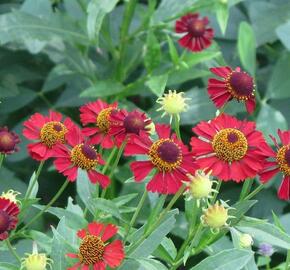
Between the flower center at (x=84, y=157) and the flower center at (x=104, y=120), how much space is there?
0.05m

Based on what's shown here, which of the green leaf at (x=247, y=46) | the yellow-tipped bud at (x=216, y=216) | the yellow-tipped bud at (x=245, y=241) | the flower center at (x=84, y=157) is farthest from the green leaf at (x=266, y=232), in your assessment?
the green leaf at (x=247, y=46)

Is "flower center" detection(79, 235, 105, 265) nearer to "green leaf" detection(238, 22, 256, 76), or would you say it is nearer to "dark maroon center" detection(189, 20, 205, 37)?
"dark maroon center" detection(189, 20, 205, 37)

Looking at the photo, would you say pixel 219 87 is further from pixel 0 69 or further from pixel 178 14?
pixel 0 69

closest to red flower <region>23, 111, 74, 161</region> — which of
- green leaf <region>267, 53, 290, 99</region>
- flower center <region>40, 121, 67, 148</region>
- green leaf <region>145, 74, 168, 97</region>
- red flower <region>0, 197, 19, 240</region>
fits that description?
flower center <region>40, 121, 67, 148</region>

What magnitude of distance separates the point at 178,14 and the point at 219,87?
694 millimetres

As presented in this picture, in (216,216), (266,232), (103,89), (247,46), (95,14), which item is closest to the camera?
(216,216)

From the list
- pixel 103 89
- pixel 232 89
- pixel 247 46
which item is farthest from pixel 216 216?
pixel 247 46

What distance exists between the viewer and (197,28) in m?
1.55

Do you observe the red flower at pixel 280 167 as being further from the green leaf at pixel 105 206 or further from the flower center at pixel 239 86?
the green leaf at pixel 105 206

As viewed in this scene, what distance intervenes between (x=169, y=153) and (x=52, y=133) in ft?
0.73

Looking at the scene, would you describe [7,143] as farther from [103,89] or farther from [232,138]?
[103,89]

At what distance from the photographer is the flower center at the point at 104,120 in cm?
104

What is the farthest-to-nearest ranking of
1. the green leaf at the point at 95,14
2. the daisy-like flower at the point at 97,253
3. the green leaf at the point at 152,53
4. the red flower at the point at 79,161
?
the green leaf at the point at 152,53
the green leaf at the point at 95,14
the red flower at the point at 79,161
the daisy-like flower at the point at 97,253

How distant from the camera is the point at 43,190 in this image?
187 centimetres
